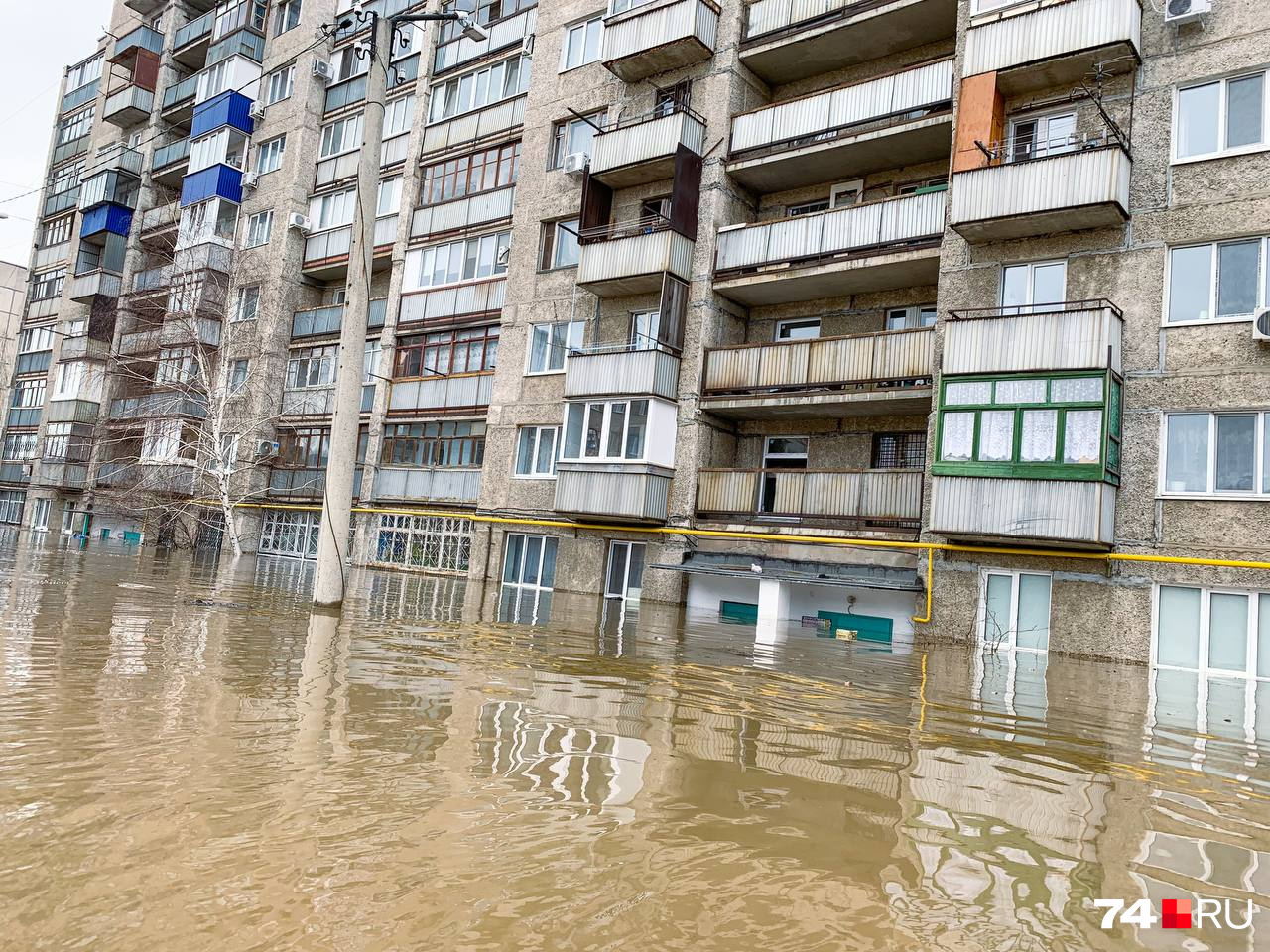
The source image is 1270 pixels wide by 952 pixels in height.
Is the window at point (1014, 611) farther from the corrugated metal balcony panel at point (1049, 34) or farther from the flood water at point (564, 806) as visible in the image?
the corrugated metal balcony panel at point (1049, 34)

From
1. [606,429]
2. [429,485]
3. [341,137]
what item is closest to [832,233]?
[606,429]

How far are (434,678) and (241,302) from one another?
3582 cm

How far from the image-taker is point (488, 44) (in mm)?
32219

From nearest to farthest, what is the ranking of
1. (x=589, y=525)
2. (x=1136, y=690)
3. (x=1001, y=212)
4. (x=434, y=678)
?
(x=434, y=678), (x=1136, y=690), (x=1001, y=212), (x=589, y=525)

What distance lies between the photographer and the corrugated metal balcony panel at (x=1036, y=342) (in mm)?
15852

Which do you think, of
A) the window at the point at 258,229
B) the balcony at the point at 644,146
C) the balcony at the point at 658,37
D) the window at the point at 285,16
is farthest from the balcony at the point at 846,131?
the window at the point at 285,16

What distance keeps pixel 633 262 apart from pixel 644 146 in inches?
128

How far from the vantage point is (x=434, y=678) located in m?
7.64

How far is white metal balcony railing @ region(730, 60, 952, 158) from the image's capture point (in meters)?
19.9

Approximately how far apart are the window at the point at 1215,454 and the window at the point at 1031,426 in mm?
895

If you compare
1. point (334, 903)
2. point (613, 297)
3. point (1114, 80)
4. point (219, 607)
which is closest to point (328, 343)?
point (613, 297)

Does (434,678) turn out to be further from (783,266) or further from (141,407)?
(141,407)

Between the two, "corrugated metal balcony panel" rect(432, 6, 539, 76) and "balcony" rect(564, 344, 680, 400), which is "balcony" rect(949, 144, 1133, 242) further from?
"corrugated metal balcony panel" rect(432, 6, 539, 76)

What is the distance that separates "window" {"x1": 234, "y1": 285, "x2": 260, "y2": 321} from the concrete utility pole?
2706cm
